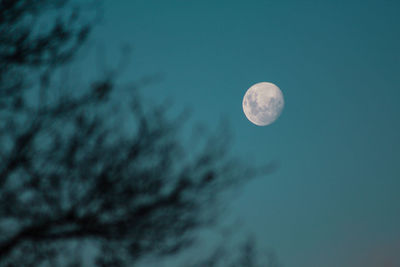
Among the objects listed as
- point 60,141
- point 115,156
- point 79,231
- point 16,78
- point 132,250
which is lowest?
point 132,250

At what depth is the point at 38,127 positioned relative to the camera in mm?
3760

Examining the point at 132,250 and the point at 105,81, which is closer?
the point at 132,250

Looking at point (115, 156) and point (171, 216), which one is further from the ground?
point (115, 156)

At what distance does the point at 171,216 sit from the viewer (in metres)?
3.79

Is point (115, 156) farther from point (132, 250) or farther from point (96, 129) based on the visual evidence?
point (132, 250)

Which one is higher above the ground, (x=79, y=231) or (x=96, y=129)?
(x=96, y=129)

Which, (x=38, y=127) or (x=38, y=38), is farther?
(x=38, y=38)

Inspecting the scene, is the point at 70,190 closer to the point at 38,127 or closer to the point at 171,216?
the point at 38,127

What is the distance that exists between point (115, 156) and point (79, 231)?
0.72 metres

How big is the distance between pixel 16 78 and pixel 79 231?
1486 mm

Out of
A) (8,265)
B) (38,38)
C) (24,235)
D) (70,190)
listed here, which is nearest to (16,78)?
(38,38)

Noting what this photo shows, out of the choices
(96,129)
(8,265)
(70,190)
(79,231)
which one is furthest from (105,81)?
(8,265)

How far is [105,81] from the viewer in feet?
13.3

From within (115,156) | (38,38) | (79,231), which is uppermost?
(38,38)
